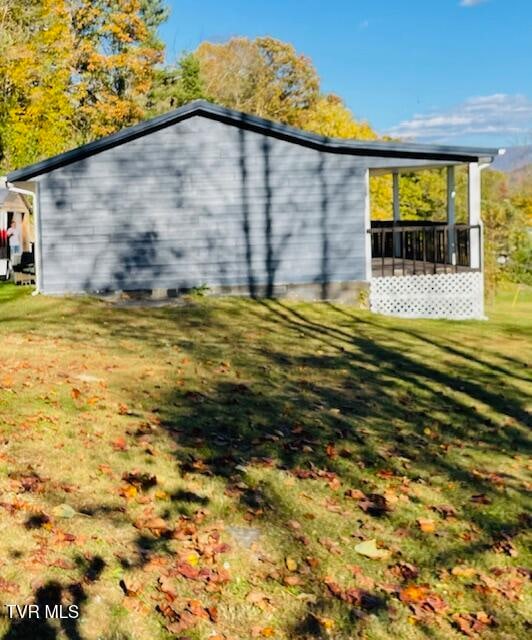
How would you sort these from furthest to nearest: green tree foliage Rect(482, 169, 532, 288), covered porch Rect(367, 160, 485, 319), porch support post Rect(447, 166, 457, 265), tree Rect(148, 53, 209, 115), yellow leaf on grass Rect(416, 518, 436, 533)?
1. tree Rect(148, 53, 209, 115)
2. green tree foliage Rect(482, 169, 532, 288)
3. porch support post Rect(447, 166, 457, 265)
4. covered porch Rect(367, 160, 485, 319)
5. yellow leaf on grass Rect(416, 518, 436, 533)

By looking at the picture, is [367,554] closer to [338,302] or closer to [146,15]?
[338,302]

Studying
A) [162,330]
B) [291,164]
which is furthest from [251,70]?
[162,330]

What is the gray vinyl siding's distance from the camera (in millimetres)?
16812

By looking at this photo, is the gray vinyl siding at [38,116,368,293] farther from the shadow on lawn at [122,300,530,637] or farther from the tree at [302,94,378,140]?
the tree at [302,94,378,140]

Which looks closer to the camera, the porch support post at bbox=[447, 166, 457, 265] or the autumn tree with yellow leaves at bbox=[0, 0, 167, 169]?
the porch support post at bbox=[447, 166, 457, 265]

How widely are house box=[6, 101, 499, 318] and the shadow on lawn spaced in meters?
5.12

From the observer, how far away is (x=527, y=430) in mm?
7742

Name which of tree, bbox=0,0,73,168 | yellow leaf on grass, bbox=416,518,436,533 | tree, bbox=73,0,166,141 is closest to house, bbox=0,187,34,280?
tree, bbox=0,0,73,168

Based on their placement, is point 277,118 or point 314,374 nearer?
point 314,374

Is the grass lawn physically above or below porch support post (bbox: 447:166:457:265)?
below

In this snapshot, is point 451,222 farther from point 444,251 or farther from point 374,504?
point 374,504

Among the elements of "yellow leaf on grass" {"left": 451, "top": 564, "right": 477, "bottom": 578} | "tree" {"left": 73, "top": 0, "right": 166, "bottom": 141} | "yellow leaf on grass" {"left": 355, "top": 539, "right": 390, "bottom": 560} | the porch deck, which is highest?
"tree" {"left": 73, "top": 0, "right": 166, "bottom": 141}

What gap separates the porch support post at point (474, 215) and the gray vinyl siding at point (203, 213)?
2.33 metres

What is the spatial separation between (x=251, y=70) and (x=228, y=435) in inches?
2173
